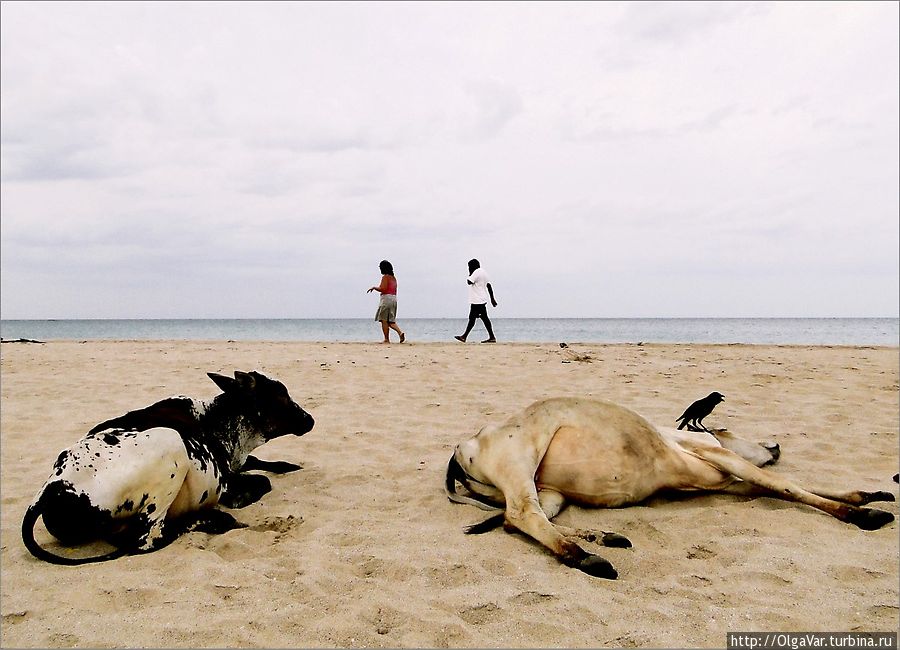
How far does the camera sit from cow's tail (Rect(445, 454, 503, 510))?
14.5 feet

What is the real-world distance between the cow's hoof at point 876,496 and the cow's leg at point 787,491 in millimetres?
85

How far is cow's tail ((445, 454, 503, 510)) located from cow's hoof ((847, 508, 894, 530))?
2.16 metres

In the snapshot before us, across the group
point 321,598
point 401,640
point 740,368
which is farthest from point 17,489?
point 740,368

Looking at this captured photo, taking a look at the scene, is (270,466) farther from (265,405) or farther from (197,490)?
(197,490)

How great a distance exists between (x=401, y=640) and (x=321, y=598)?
1.84 ft

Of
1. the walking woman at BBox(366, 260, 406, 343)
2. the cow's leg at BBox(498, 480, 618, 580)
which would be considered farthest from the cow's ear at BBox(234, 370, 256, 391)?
the walking woman at BBox(366, 260, 406, 343)

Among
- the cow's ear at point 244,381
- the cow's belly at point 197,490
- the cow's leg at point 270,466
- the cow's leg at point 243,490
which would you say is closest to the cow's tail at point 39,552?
the cow's belly at point 197,490

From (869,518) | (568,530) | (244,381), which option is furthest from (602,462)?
(244,381)

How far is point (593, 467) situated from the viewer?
4262 millimetres

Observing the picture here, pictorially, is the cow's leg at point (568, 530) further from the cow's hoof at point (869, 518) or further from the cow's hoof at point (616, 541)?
the cow's hoof at point (869, 518)

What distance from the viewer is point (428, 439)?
6363 mm

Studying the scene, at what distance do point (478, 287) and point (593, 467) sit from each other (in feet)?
39.3

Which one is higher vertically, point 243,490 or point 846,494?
point 846,494

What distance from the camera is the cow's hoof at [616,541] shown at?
370cm
